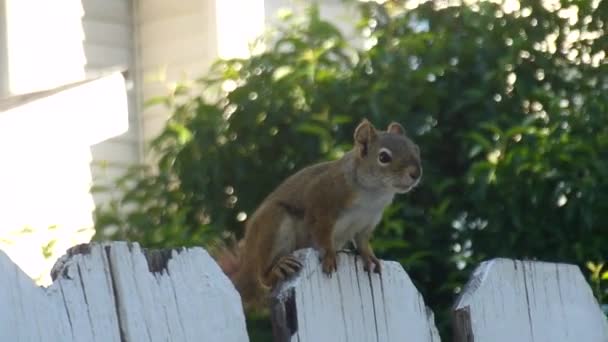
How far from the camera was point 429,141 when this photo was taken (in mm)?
4242

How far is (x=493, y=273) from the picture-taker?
2.18 metres

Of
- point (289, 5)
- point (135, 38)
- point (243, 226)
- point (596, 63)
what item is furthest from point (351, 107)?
point (135, 38)

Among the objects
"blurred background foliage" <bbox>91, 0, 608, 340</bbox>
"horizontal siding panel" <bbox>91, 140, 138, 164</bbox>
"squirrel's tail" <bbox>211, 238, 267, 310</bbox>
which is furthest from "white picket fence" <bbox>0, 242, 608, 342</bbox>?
"horizontal siding panel" <bbox>91, 140, 138, 164</bbox>

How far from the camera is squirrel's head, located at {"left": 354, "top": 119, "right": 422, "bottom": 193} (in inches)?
121

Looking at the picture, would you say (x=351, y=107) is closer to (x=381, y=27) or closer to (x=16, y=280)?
(x=381, y=27)

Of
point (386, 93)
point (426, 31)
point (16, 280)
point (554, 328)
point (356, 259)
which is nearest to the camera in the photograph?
point (16, 280)

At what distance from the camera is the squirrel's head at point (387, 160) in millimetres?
3068

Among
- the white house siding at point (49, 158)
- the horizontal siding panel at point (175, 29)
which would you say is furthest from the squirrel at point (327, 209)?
the horizontal siding panel at point (175, 29)

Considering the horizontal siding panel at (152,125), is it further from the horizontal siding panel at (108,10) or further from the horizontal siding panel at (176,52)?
the horizontal siding panel at (108,10)

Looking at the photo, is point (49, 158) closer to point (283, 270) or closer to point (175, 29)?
point (175, 29)

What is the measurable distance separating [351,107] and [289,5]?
188 cm

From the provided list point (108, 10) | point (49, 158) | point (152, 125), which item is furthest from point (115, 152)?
point (49, 158)

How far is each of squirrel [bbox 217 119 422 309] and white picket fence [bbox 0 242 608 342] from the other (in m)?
0.41

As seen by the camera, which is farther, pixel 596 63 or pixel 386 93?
pixel 596 63
